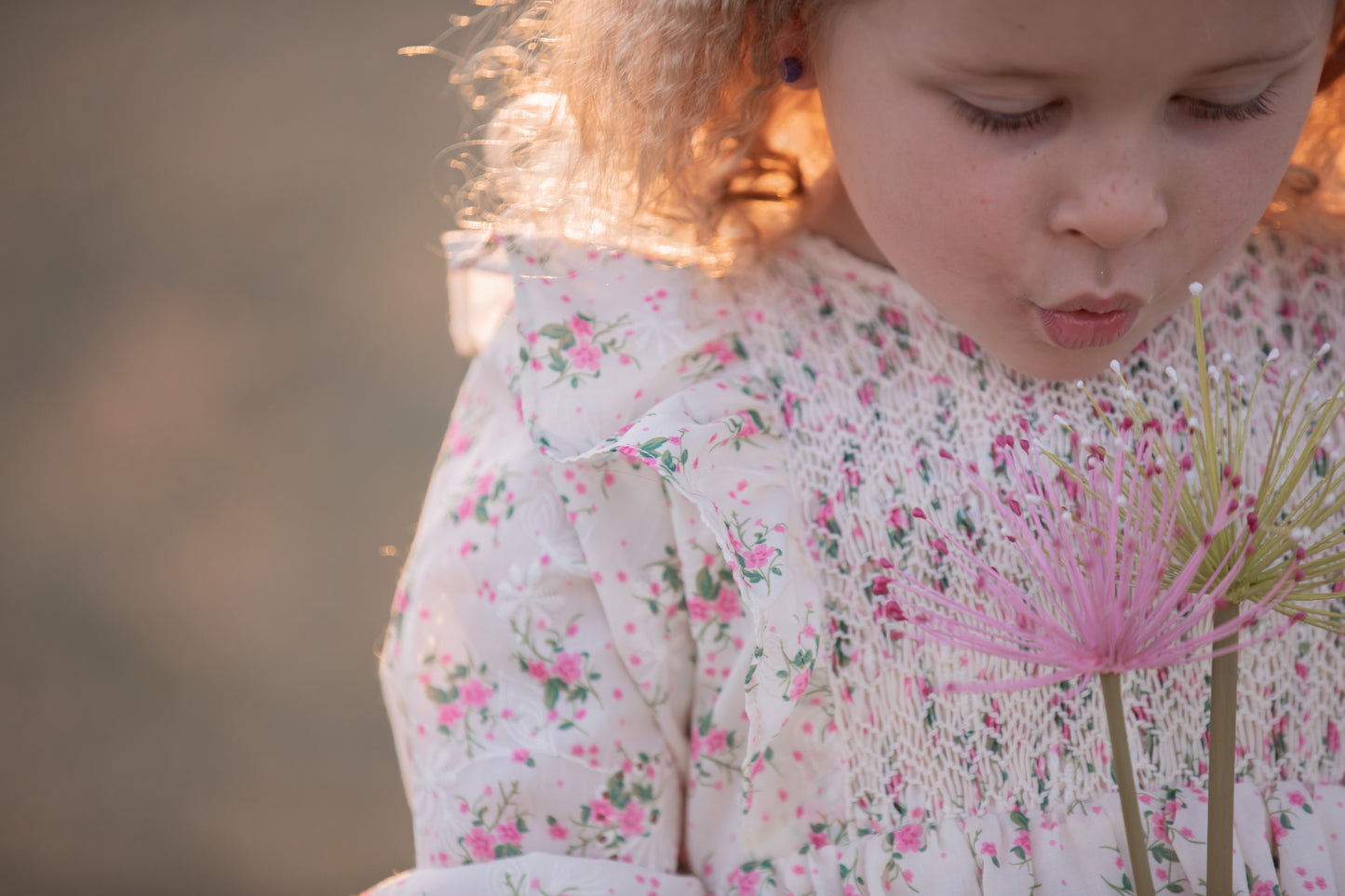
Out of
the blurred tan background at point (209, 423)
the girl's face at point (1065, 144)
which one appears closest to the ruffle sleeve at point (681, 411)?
the girl's face at point (1065, 144)

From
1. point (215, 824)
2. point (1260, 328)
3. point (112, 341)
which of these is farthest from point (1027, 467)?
point (112, 341)

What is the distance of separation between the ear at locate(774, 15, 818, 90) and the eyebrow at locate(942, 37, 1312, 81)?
Result: 0.13 m

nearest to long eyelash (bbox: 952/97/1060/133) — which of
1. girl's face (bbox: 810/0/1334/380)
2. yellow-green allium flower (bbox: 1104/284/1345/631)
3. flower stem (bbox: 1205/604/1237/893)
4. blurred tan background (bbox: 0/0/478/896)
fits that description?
girl's face (bbox: 810/0/1334/380)

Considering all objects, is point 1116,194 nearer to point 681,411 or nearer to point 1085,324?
point 1085,324

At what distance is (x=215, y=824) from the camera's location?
1.72 m

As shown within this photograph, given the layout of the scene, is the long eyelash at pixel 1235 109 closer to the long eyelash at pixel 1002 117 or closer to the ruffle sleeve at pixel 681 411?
the long eyelash at pixel 1002 117

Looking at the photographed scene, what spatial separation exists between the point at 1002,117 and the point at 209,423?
172cm

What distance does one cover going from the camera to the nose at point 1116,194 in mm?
492

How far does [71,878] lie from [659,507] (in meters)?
1.49

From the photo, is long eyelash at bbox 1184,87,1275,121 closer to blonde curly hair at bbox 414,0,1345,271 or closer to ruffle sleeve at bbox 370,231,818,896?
blonde curly hair at bbox 414,0,1345,271

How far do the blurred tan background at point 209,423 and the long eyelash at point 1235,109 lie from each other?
1.55 metres

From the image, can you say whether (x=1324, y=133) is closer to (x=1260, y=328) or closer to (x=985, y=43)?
(x=1260, y=328)

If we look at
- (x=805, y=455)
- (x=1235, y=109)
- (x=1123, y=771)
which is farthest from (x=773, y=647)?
(x=1235, y=109)

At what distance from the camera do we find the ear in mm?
614
